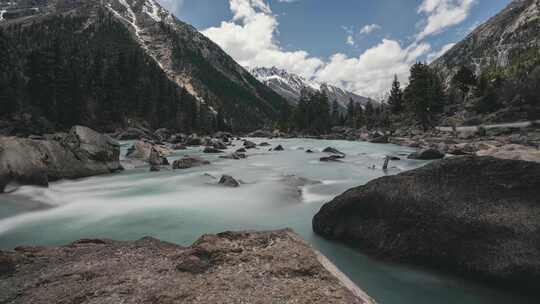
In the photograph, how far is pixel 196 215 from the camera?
993 cm

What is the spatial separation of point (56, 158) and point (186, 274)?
14.9 meters

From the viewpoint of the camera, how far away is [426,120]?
2160 inches

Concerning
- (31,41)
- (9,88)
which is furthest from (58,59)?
(31,41)

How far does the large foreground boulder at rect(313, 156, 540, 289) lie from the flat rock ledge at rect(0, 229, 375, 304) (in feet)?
8.13

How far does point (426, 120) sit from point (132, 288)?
6148 centimetres

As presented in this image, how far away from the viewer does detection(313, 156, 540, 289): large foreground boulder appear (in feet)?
15.0

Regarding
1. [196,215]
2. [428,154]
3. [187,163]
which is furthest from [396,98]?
[196,215]

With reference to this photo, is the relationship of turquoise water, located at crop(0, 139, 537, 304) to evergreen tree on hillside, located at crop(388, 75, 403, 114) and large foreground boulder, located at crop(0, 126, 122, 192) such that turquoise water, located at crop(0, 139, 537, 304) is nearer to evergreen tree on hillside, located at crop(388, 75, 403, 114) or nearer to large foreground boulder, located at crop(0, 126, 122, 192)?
large foreground boulder, located at crop(0, 126, 122, 192)

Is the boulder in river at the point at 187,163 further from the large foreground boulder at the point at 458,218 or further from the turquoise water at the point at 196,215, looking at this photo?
the large foreground boulder at the point at 458,218

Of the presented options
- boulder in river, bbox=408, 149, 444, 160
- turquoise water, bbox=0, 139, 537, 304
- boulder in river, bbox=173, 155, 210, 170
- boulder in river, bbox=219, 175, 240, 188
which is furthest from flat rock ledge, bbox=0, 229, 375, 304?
boulder in river, bbox=408, 149, 444, 160

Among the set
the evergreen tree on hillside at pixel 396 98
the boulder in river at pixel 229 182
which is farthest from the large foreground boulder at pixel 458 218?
the evergreen tree on hillside at pixel 396 98

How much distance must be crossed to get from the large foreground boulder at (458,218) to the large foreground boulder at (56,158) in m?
13.3

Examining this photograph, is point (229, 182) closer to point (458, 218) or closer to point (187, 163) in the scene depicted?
point (187, 163)

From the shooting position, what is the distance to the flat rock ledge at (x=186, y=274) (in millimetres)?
3080
